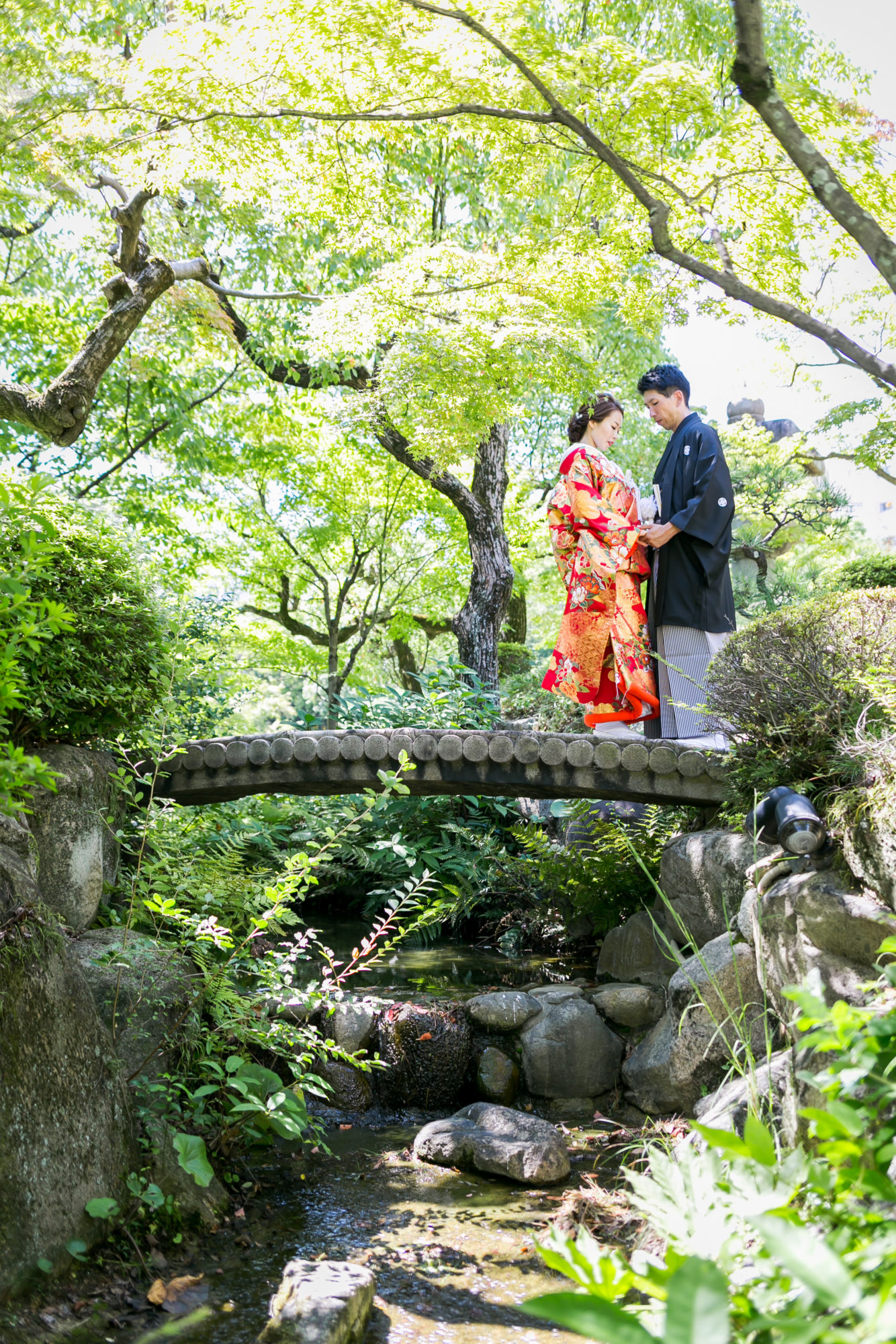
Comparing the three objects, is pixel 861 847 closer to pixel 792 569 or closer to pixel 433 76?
pixel 433 76

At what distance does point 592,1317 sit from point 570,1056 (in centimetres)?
444

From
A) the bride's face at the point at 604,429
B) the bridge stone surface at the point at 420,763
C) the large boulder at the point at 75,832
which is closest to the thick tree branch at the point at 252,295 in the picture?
the bride's face at the point at 604,429

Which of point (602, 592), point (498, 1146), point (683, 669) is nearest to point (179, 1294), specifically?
point (498, 1146)

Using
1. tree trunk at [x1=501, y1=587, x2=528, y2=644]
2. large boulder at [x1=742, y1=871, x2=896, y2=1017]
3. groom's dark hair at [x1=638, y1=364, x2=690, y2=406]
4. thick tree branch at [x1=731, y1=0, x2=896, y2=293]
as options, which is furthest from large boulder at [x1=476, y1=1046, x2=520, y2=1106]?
tree trunk at [x1=501, y1=587, x2=528, y2=644]

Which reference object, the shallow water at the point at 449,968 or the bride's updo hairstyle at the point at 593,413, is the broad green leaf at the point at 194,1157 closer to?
the shallow water at the point at 449,968

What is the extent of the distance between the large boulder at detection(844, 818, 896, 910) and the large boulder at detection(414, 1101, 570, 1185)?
1791 mm

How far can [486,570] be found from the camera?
36.8 feet

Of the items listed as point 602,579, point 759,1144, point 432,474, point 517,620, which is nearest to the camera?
point 759,1144

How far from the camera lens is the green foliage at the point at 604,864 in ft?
21.9

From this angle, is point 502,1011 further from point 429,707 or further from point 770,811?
point 429,707

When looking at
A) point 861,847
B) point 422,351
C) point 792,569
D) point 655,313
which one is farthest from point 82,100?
point 792,569

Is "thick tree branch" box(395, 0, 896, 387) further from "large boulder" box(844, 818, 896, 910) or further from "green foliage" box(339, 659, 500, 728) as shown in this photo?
"green foliage" box(339, 659, 500, 728)

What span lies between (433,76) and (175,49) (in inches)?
95.0

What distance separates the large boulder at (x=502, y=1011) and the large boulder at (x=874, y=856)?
2.35 m
